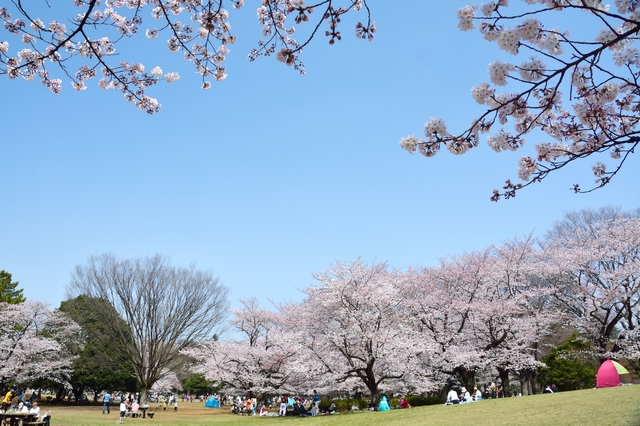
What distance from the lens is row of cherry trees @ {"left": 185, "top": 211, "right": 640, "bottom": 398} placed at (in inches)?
719

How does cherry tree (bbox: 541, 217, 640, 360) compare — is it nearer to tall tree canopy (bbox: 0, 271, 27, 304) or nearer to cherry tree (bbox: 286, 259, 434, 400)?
cherry tree (bbox: 286, 259, 434, 400)

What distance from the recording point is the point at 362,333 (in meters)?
17.6

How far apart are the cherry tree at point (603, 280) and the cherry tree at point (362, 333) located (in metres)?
8.27

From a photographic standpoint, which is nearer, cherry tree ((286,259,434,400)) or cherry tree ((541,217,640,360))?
cherry tree ((286,259,434,400))

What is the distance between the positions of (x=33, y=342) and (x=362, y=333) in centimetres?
2205

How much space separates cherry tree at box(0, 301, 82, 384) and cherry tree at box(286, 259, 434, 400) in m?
18.7

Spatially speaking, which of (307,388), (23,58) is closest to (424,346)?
(307,388)

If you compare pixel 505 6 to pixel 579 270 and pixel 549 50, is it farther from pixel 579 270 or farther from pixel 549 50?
pixel 579 270

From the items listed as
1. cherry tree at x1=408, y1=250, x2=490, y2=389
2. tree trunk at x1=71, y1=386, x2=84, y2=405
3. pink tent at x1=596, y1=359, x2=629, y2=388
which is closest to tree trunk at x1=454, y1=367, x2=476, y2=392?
cherry tree at x1=408, y1=250, x2=490, y2=389

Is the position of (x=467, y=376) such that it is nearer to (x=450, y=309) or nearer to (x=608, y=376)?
(x=450, y=309)

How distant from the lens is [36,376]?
2714 cm

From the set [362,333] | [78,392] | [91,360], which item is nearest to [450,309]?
[362,333]

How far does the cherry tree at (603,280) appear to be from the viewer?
19.5 meters

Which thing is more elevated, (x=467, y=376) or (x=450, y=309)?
(x=450, y=309)
